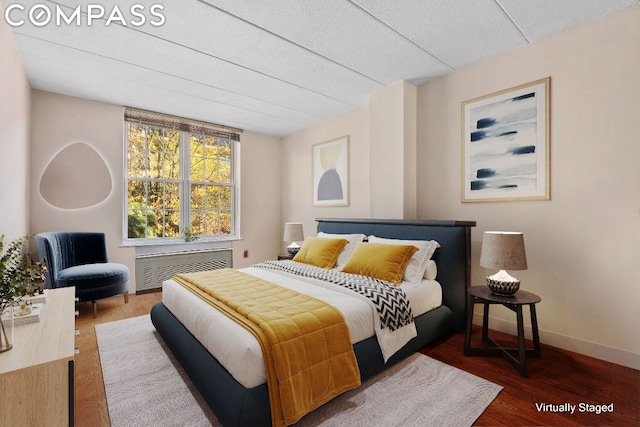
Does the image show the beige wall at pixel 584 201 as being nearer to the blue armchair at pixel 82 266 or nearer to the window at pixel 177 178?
the window at pixel 177 178

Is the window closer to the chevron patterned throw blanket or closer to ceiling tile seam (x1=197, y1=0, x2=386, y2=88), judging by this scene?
ceiling tile seam (x1=197, y1=0, x2=386, y2=88)

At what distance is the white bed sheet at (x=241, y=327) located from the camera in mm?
1461

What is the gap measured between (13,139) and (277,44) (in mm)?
2575

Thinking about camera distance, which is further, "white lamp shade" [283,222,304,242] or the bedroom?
"white lamp shade" [283,222,304,242]

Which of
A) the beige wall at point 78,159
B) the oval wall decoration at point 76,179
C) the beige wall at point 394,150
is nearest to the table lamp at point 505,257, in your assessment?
the beige wall at point 394,150

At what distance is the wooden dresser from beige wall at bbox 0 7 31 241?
5.67 feet

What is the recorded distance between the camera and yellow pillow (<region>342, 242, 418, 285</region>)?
257cm

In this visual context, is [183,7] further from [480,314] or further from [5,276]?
[480,314]

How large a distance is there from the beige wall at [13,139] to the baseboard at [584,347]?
4496 mm

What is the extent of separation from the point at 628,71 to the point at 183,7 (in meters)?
3.33

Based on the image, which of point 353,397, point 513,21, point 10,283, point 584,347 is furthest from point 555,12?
point 10,283

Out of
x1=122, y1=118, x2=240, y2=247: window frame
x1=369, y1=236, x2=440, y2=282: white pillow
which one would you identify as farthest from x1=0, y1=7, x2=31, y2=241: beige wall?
x1=369, y1=236, x2=440, y2=282: white pillow

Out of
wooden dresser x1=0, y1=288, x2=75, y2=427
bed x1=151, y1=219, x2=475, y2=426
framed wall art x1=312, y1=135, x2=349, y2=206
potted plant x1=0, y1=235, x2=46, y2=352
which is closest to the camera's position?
wooden dresser x1=0, y1=288, x2=75, y2=427

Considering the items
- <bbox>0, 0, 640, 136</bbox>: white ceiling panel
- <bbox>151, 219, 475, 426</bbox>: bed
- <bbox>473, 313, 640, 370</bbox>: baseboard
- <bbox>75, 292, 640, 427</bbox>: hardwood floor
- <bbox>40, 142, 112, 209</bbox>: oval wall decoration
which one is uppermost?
<bbox>0, 0, 640, 136</bbox>: white ceiling panel
